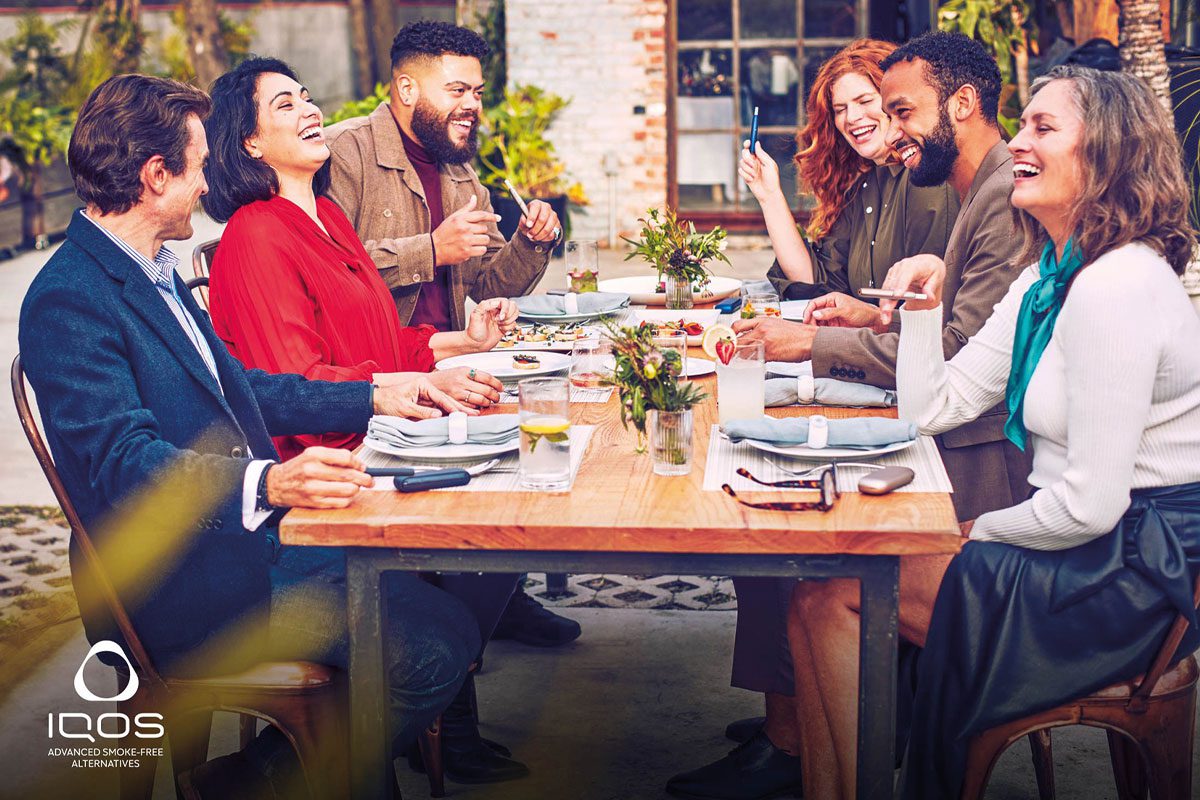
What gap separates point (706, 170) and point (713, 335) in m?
7.05

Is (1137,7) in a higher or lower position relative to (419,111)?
higher

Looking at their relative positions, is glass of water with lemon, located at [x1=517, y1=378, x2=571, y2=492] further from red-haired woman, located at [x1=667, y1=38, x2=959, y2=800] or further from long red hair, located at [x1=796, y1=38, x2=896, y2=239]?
long red hair, located at [x1=796, y1=38, x2=896, y2=239]

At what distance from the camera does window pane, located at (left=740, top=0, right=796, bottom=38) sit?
9375 mm

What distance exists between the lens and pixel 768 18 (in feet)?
30.9

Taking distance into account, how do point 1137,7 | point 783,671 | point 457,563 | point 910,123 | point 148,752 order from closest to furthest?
1. point 457,563
2. point 148,752
3. point 783,671
4. point 910,123
5. point 1137,7

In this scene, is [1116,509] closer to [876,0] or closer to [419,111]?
[419,111]

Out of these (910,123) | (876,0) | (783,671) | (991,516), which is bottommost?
(783,671)

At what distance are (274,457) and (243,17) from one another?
13.9 metres

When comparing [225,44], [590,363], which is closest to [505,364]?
[590,363]

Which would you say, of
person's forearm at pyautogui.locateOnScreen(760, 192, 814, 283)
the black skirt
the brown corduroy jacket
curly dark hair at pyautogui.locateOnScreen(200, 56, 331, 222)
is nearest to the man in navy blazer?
curly dark hair at pyautogui.locateOnScreen(200, 56, 331, 222)

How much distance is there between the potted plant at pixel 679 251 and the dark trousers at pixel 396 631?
4.18ft

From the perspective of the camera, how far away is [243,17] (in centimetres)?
1520

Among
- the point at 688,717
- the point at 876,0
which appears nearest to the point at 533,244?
the point at 688,717

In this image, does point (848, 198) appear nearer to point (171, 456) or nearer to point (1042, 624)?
point (1042, 624)
